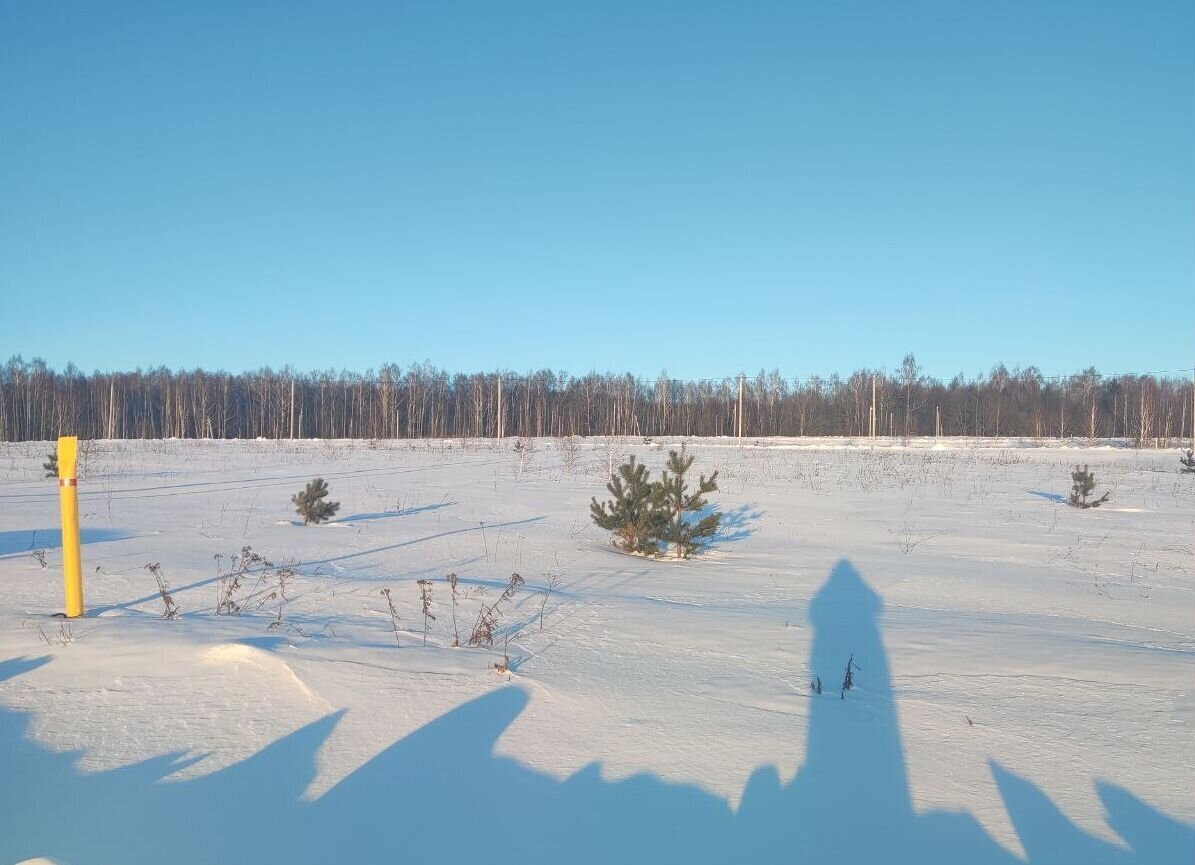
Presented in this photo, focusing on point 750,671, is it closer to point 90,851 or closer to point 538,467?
point 90,851

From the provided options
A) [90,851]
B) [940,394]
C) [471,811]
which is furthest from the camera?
[940,394]

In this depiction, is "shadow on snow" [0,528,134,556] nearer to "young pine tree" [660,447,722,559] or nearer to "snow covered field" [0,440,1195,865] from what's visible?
"snow covered field" [0,440,1195,865]

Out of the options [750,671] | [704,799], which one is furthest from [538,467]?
[704,799]

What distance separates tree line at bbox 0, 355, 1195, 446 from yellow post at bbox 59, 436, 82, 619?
66.3 m

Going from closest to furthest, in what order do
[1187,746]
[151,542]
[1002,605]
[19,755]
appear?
1. [19,755]
2. [1187,746]
3. [1002,605]
4. [151,542]

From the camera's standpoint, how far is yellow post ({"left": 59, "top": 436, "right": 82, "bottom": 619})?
212 inches

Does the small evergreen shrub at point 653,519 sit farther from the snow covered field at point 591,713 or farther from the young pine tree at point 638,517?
the snow covered field at point 591,713

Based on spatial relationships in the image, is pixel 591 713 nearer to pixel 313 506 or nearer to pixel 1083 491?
pixel 313 506

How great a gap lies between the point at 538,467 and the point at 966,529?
15.0 metres

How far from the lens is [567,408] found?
8475cm

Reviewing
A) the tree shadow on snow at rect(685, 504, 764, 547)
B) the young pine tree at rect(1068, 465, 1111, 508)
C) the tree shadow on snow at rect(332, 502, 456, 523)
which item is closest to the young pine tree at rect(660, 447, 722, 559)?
the tree shadow on snow at rect(685, 504, 764, 547)

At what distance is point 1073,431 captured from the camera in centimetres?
7644

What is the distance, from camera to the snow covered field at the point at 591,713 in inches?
116

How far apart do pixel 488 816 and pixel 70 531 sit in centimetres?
421
